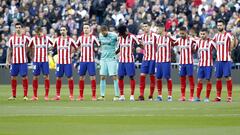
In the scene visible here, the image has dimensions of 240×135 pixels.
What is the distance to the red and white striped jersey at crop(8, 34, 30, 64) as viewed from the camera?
31.5 metres

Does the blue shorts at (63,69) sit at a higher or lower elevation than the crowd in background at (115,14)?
lower

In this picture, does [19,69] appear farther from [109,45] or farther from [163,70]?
[163,70]

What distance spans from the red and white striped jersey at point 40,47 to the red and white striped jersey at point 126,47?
2.42m

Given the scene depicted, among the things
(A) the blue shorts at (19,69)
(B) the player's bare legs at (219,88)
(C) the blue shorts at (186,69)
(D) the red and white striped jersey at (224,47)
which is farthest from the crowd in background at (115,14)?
(B) the player's bare legs at (219,88)

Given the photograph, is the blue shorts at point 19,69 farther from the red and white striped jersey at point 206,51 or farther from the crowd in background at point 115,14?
the crowd in background at point 115,14

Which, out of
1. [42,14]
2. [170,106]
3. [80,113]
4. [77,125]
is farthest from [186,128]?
[42,14]

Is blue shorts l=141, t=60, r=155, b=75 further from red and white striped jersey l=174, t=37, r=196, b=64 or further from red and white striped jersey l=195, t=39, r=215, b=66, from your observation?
red and white striped jersey l=195, t=39, r=215, b=66

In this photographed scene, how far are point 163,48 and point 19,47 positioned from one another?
15.6 feet

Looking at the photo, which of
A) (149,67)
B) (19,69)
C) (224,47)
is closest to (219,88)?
(224,47)

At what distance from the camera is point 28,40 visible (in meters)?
31.7

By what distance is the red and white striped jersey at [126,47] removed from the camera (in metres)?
30.7

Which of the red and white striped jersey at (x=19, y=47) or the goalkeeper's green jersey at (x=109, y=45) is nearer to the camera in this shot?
the goalkeeper's green jersey at (x=109, y=45)

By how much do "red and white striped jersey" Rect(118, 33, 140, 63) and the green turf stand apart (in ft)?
5.07

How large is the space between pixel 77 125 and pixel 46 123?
2.87 feet
